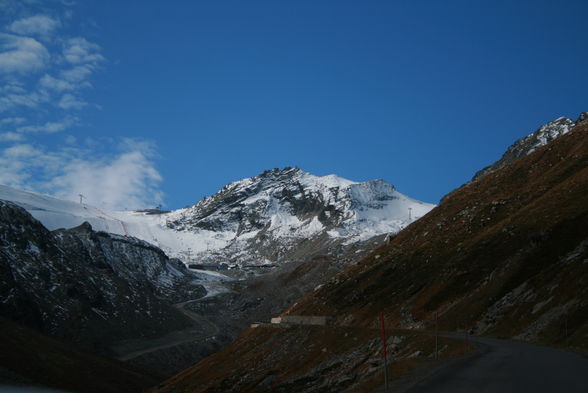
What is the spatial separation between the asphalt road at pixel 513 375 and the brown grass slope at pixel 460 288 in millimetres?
6387

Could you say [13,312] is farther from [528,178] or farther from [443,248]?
[528,178]

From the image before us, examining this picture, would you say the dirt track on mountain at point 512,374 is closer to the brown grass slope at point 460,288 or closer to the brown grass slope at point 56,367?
the brown grass slope at point 460,288

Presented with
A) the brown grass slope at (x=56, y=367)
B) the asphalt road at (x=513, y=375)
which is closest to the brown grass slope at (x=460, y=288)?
the asphalt road at (x=513, y=375)

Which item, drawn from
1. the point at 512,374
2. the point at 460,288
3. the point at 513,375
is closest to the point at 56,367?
the point at 460,288

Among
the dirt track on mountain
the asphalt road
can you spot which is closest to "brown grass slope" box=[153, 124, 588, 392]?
the dirt track on mountain

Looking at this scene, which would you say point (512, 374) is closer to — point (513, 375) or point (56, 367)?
point (513, 375)

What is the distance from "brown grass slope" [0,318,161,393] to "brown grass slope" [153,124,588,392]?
30331 millimetres

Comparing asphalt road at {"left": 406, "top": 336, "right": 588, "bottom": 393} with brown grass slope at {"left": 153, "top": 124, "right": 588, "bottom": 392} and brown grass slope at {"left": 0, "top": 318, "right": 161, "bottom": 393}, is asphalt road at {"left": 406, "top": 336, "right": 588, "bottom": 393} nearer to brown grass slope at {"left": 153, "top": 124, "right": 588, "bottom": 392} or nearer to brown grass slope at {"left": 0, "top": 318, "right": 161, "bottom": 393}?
brown grass slope at {"left": 153, "top": 124, "right": 588, "bottom": 392}

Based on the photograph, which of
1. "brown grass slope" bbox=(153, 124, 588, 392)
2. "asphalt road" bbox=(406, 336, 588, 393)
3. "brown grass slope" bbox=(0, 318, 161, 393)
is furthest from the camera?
"brown grass slope" bbox=(0, 318, 161, 393)

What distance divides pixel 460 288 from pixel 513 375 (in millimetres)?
48858

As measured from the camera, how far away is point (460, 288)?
7162 centimetres

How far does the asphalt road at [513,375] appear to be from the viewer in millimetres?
21761

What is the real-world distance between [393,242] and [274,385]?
6200 cm

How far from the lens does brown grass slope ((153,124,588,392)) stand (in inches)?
1940
